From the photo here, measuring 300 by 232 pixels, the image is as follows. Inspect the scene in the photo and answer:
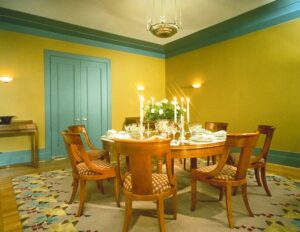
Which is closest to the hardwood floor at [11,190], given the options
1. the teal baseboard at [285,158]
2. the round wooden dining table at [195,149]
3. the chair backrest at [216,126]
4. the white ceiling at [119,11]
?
the round wooden dining table at [195,149]

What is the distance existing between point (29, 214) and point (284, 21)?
5.05m

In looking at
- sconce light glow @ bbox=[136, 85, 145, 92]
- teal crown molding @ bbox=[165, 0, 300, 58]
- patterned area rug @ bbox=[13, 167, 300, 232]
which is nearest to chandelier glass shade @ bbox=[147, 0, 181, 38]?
teal crown molding @ bbox=[165, 0, 300, 58]

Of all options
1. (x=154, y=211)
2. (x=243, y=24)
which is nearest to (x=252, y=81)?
(x=243, y=24)

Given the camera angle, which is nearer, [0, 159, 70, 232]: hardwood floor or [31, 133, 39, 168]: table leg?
[0, 159, 70, 232]: hardwood floor

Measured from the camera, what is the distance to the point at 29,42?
4438 mm

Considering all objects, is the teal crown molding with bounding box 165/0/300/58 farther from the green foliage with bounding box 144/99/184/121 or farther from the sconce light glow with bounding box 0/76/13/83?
the sconce light glow with bounding box 0/76/13/83

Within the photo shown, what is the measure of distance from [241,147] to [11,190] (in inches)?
121

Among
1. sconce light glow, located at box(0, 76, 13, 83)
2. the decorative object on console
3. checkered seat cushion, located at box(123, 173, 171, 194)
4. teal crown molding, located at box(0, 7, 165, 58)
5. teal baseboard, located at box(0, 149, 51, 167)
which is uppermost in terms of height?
teal crown molding, located at box(0, 7, 165, 58)

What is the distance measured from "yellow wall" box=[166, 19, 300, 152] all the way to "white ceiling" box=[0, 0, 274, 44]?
0.71 meters

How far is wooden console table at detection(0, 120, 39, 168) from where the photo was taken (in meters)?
3.82

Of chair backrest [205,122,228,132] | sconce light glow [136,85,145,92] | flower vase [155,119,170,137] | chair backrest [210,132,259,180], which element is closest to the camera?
chair backrest [210,132,259,180]

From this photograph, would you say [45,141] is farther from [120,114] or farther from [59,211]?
[59,211]

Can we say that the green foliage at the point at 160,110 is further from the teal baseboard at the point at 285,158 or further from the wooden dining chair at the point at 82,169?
the teal baseboard at the point at 285,158

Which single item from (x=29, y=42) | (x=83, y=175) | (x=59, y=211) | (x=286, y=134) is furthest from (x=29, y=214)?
(x=286, y=134)
